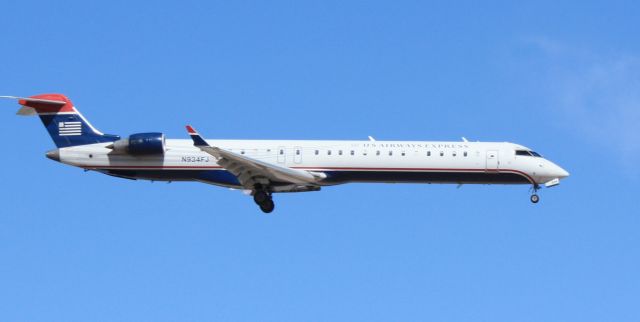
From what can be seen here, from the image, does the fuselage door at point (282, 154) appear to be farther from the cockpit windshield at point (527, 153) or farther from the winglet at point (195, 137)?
the cockpit windshield at point (527, 153)

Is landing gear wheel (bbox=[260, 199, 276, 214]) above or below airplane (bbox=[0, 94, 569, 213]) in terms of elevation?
below

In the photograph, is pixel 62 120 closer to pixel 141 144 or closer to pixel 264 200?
pixel 141 144

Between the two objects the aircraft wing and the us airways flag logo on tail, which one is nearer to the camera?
the aircraft wing

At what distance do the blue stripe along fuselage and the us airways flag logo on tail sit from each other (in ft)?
6.05

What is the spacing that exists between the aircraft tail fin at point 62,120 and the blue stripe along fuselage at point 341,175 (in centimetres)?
145

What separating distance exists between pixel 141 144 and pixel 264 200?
4632 millimetres

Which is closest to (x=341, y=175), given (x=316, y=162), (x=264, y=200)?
(x=316, y=162)

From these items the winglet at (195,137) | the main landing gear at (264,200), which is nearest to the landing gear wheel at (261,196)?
the main landing gear at (264,200)

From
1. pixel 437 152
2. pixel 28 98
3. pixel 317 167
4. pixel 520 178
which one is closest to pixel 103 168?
pixel 28 98

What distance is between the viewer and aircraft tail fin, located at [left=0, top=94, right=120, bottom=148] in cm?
3684

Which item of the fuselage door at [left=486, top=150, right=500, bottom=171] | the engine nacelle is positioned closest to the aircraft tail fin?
the engine nacelle

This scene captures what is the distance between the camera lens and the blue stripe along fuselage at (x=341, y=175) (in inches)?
1414

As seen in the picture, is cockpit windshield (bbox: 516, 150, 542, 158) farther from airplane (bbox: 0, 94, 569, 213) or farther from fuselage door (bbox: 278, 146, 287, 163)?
fuselage door (bbox: 278, 146, 287, 163)

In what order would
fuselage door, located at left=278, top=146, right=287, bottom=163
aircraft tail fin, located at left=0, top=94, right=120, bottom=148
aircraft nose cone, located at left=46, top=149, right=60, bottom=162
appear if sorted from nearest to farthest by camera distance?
1. fuselage door, located at left=278, top=146, right=287, bottom=163
2. aircraft nose cone, located at left=46, top=149, right=60, bottom=162
3. aircraft tail fin, located at left=0, top=94, right=120, bottom=148
